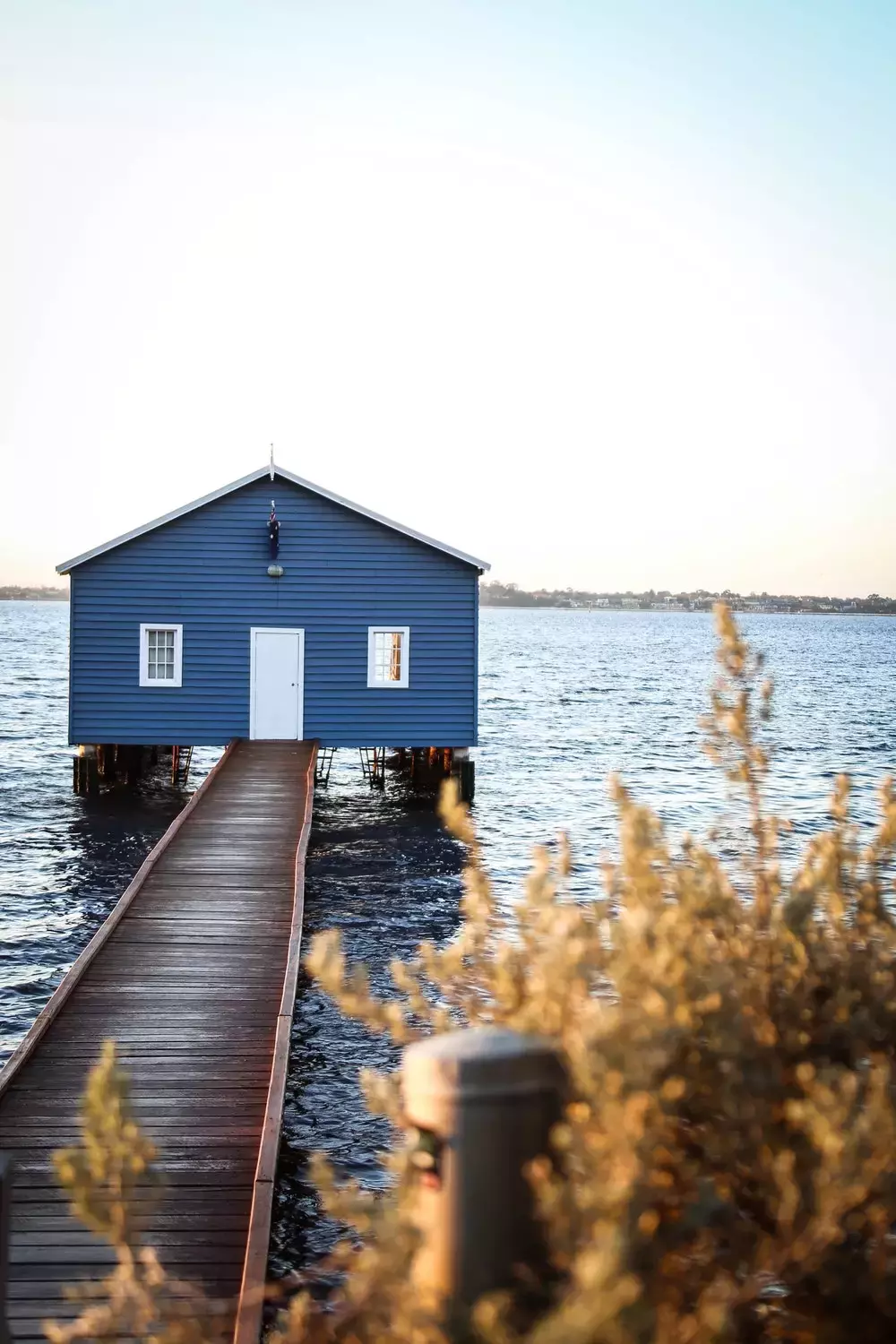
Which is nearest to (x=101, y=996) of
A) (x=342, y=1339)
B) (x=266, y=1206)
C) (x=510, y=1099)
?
(x=266, y=1206)

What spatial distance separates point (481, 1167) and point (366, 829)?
878 inches

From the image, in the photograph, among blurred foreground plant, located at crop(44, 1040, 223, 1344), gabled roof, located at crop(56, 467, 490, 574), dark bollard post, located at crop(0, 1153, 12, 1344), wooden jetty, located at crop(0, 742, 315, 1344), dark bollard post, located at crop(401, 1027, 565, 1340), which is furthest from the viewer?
gabled roof, located at crop(56, 467, 490, 574)

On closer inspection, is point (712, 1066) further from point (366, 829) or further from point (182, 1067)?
point (366, 829)

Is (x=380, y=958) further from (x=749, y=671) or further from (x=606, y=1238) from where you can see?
(x=606, y=1238)

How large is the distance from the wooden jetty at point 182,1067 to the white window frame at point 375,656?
28.6 ft

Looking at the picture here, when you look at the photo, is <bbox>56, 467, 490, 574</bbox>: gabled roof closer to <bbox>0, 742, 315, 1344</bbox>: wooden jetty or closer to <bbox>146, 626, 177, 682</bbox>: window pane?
<bbox>146, 626, 177, 682</bbox>: window pane

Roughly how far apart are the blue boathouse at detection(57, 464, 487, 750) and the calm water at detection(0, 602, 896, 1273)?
247 cm

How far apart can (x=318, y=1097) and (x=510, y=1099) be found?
8.90m

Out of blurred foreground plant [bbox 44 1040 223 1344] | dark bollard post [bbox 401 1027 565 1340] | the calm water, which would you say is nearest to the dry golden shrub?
dark bollard post [bbox 401 1027 565 1340]

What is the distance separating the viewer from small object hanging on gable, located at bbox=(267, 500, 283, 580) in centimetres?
2331

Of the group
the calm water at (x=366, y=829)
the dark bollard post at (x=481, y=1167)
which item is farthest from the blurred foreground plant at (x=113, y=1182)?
the calm water at (x=366, y=829)

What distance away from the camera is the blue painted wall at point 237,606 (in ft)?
77.4

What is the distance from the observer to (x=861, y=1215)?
269cm

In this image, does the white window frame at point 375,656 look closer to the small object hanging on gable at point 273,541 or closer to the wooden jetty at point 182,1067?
the small object hanging on gable at point 273,541
